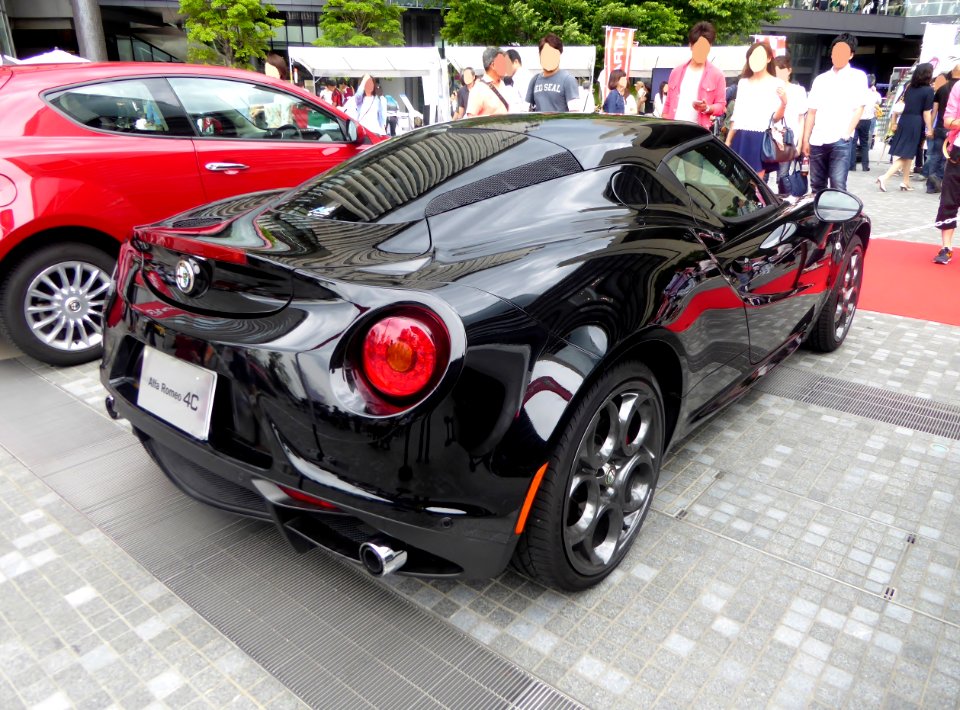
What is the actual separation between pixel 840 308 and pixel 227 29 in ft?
101

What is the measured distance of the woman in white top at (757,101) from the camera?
6082 mm

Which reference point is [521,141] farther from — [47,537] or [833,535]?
[47,537]

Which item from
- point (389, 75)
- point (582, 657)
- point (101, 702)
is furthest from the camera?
point (389, 75)

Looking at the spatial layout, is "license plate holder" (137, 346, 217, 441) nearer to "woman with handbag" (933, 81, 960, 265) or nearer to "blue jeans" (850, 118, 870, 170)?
"woman with handbag" (933, 81, 960, 265)

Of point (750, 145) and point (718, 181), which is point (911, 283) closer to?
point (750, 145)

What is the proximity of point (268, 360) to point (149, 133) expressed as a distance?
3170mm

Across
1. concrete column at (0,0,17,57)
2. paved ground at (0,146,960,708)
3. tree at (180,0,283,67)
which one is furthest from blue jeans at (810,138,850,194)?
concrete column at (0,0,17,57)

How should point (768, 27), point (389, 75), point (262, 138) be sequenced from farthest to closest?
point (768, 27) < point (389, 75) < point (262, 138)

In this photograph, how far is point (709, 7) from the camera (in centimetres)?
3120

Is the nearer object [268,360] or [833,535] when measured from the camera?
[268,360]

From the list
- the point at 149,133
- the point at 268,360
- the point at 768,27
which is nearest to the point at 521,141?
the point at 268,360

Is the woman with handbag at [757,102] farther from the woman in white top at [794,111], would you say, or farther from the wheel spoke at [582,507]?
the wheel spoke at [582,507]

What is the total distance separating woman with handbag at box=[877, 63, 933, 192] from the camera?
443 inches

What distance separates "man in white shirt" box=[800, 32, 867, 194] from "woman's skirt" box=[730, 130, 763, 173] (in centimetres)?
64
